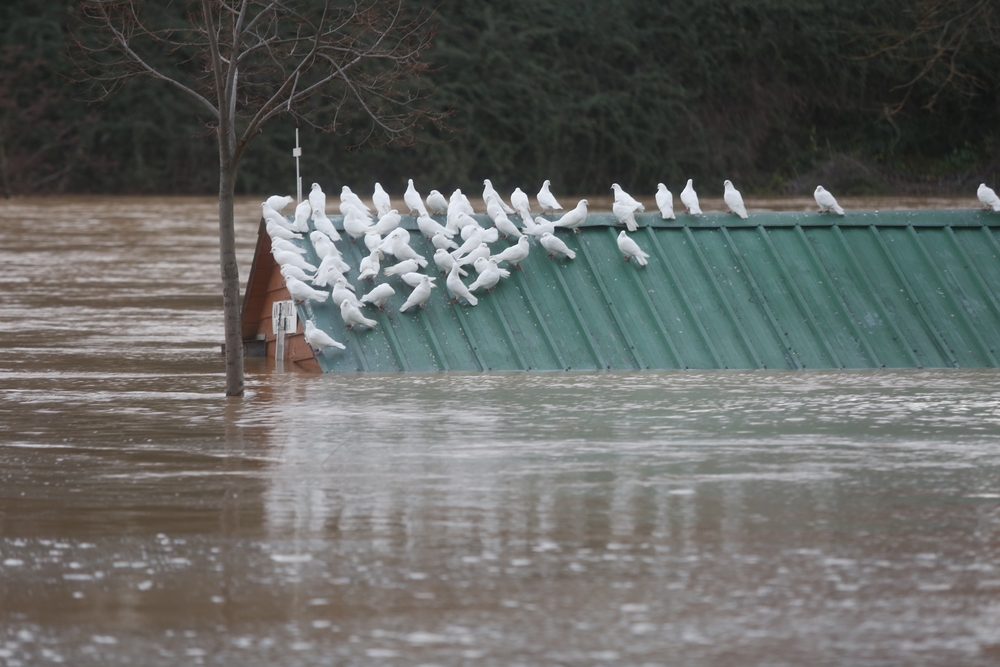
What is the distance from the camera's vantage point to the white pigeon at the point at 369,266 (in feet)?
48.5

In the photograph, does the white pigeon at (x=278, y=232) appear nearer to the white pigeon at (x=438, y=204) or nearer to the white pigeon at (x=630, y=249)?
the white pigeon at (x=438, y=204)

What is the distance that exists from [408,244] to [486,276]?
3.24 feet

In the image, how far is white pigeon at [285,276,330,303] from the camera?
14.4m

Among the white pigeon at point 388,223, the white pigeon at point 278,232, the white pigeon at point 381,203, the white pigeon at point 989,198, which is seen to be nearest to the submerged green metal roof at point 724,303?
the white pigeon at point 989,198

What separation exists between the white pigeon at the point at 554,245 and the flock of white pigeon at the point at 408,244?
0.03ft

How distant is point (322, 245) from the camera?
589 inches

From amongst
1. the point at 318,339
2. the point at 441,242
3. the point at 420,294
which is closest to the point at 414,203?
the point at 441,242

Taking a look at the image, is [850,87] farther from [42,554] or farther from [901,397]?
[42,554]

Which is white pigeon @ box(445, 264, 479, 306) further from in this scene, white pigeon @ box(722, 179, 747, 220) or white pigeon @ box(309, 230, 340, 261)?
white pigeon @ box(722, 179, 747, 220)

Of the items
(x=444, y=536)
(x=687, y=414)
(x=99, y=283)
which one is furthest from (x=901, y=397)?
(x=99, y=283)

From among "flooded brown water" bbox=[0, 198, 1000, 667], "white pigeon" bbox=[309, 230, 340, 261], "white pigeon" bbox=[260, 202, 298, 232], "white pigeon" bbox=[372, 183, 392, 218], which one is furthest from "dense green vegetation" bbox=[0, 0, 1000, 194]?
"flooded brown water" bbox=[0, 198, 1000, 667]

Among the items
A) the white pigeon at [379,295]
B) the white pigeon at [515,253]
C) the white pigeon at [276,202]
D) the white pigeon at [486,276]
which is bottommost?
the white pigeon at [379,295]

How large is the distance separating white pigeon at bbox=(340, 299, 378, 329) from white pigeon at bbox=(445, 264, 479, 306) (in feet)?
2.96

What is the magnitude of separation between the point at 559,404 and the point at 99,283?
1607 cm
